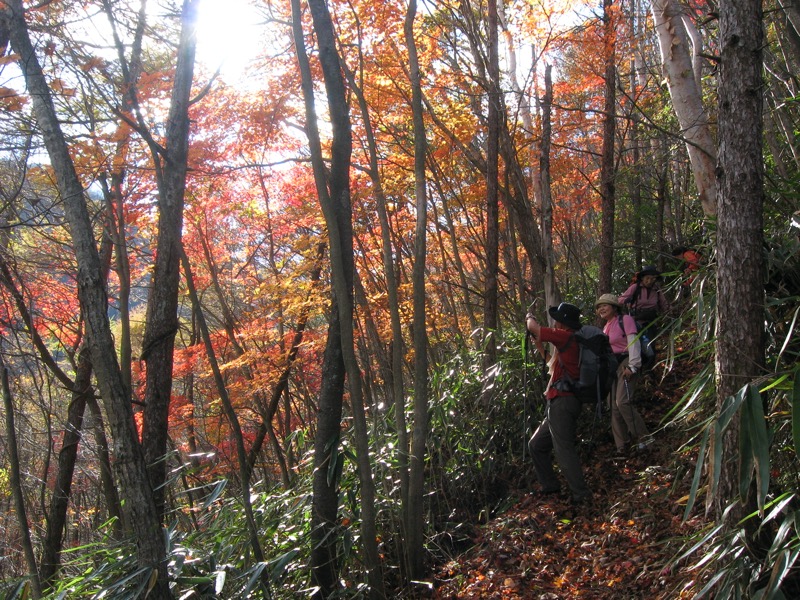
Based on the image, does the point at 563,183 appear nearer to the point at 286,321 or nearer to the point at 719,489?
the point at 286,321

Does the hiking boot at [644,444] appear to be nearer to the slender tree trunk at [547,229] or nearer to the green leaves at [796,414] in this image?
the slender tree trunk at [547,229]

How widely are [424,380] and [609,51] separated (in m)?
5.32

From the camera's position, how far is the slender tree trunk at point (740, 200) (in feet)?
9.41

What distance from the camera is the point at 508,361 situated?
6.70 meters

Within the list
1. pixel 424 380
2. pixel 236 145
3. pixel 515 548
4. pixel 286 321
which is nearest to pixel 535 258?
pixel 424 380

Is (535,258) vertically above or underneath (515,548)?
above

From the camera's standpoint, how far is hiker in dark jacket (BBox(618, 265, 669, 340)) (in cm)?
599

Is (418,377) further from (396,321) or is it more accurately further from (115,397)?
(115,397)

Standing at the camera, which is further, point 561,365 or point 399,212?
point 399,212

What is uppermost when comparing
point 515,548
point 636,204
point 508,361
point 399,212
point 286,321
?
point 399,212

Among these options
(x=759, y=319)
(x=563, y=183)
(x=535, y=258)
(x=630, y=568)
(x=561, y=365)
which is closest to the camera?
(x=759, y=319)

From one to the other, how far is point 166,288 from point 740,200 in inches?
176

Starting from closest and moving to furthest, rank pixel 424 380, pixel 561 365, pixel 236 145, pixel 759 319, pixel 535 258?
pixel 759 319 < pixel 424 380 < pixel 561 365 < pixel 535 258 < pixel 236 145

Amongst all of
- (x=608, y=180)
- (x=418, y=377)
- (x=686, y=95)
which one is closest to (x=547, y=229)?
(x=608, y=180)
